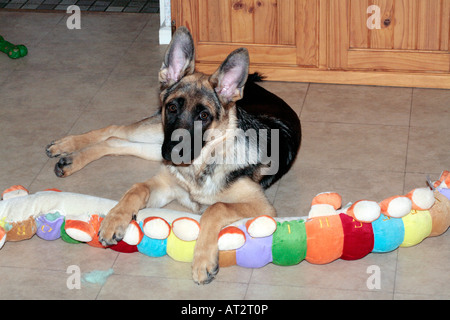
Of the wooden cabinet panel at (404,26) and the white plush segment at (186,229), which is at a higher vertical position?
the wooden cabinet panel at (404,26)

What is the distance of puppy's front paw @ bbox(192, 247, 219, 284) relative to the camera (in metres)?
3.36

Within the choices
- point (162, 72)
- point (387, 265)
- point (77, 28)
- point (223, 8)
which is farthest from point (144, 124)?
point (77, 28)

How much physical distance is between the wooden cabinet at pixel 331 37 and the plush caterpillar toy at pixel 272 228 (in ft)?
5.87

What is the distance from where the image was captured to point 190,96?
11.9 feet

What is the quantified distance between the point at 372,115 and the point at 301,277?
1.84 meters

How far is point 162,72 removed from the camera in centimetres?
375

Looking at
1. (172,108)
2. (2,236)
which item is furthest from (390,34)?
(2,236)

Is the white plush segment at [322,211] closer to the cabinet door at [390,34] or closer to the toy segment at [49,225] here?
the toy segment at [49,225]

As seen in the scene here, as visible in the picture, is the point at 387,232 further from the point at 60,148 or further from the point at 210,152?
the point at 60,148

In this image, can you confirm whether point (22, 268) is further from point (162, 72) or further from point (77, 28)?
point (77, 28)

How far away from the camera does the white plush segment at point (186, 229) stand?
343 cm

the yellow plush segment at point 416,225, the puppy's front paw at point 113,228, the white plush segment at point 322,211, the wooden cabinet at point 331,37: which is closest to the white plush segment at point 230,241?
the white plush segment at point 322,211

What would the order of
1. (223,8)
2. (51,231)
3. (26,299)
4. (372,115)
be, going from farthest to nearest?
1. (223,8)
2. (372,115)
3. (51,231)
4. (26,299)

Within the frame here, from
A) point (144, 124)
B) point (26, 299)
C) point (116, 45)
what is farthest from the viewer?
point (116, 45)
